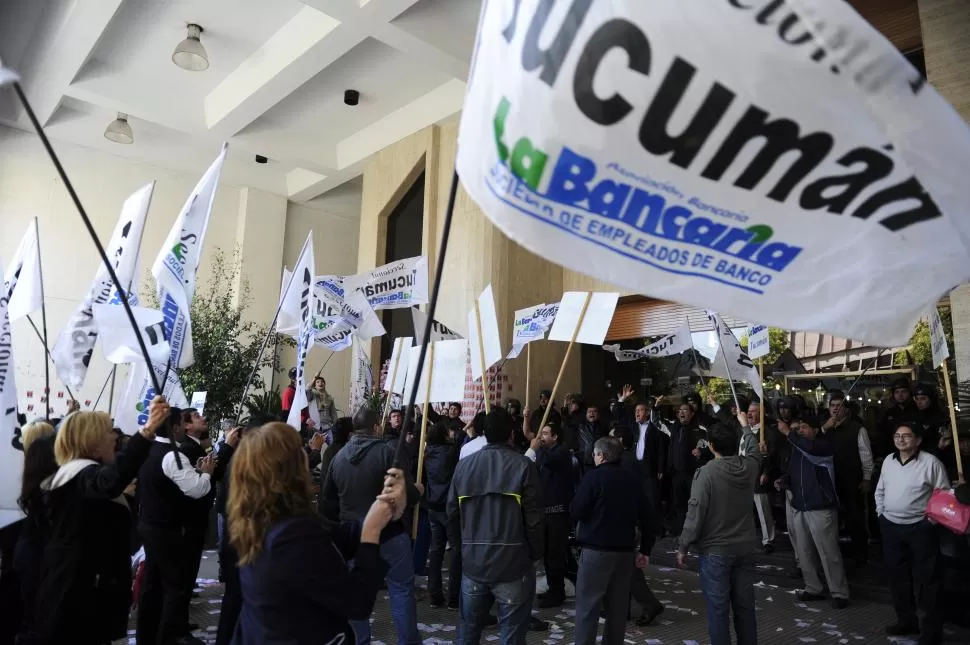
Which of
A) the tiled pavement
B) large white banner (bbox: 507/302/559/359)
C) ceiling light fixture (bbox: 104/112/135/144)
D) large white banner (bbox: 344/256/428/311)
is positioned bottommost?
the tiled pavement

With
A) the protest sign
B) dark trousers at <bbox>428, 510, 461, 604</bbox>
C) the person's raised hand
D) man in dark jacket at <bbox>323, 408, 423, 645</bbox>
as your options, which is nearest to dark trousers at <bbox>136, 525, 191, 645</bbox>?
man in dark jacket at <bbox>323, 408, 423, 645</bbox>

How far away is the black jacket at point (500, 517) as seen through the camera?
434 centimetres

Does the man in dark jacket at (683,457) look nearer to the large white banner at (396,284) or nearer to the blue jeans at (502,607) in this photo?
the large white banner at (396,284)

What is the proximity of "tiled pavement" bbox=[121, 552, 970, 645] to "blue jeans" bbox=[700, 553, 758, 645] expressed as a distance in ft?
3.38

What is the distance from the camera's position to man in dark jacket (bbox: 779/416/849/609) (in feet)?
21.8

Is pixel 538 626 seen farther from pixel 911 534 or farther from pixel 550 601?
pixel 911 534

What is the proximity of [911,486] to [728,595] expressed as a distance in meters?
2.07

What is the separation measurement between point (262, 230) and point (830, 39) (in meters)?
18.3

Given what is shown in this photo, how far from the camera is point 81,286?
16.0 m

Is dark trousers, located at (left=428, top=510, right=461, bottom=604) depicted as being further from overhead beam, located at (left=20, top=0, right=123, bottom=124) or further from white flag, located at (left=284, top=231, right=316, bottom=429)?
overhead beam, located at (left=20, top=0, right=123, bottom=124)

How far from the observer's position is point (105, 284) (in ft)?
19.4

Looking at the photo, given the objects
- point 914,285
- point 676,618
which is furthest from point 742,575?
point 914,285

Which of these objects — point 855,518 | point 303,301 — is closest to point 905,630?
point 855,518

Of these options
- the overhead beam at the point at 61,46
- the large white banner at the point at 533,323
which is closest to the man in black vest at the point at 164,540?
the large white banner at the point at 533,323
